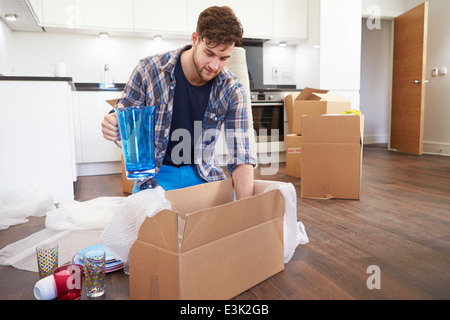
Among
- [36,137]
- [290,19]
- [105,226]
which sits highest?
[290,19]

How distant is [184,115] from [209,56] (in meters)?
0.25

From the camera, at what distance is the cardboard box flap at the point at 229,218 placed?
871mm

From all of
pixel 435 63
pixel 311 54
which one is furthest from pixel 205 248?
pixel 435 63

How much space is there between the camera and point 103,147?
357cm

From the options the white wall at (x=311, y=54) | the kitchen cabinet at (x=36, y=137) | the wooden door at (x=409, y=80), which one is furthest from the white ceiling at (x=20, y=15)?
the wooden door at (x=409, y=80)

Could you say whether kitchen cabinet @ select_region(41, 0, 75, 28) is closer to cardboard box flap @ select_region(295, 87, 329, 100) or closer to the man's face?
cardboard box flap @ select_region(295, 87, 329, 100)

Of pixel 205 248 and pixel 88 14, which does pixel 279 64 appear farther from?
pixel 205 248

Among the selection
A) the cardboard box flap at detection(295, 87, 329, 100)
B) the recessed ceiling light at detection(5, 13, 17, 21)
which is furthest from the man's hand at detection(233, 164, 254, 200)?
the recessed ceiling light at detection(5, 13, 17, 21)

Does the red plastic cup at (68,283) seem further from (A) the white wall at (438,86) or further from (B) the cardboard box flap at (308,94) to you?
(A) the white wall at (438,86)

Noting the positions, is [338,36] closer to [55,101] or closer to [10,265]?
[55,101]

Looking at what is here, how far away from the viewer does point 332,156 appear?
7.81 feet

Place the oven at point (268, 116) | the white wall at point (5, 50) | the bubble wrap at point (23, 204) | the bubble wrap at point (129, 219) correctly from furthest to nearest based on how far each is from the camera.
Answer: the oven at point (268, 116) → the white wall at point (5, 50) → the bubble wrap at point (23, 204) → the bubble wrap at point (129, 219)
